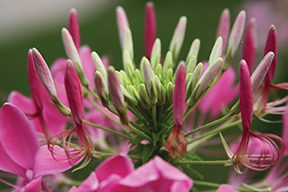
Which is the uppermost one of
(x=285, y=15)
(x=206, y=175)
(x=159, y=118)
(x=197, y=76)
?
(x=197, y=76)

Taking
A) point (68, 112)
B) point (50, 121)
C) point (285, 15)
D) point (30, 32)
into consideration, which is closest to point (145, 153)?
point (68, 112)

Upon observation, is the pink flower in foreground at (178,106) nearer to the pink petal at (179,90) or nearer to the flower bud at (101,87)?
the pink petal at (179,90)

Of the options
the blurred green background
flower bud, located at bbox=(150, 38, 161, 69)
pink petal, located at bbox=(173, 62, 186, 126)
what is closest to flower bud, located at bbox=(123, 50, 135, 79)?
flower bud, located at bbox=(150, 38, 161, 69)

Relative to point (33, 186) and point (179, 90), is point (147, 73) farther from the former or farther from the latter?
point (33, 186)

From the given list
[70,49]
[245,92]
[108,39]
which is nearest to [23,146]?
[70,49]

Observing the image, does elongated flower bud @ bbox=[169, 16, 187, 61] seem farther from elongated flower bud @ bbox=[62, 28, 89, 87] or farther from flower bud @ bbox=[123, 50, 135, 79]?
elongated flower bud @ bbox=[62, 28, 89, 87]

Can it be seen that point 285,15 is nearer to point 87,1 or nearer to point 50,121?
point 50,121

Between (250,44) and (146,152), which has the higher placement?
(250,44)
